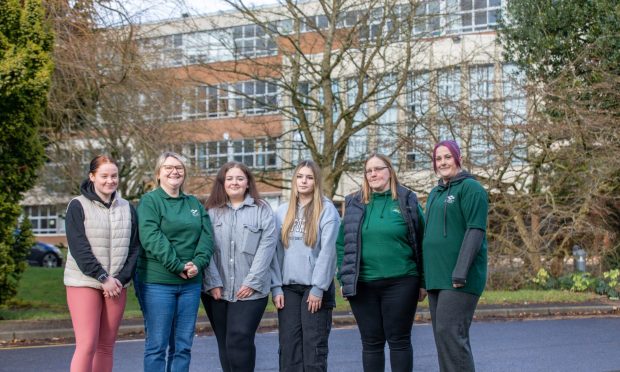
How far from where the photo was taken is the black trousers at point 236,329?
6.60m

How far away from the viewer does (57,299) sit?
19.1 metres

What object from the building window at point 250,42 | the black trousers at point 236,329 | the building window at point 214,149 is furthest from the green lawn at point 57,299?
the black trousers at point 236,329

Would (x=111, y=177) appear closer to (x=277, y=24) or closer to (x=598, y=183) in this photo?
(x=598, y=183)

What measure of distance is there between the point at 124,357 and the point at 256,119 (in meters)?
17.2

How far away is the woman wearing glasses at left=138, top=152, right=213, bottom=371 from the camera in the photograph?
654cm

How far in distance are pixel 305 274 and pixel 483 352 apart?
477cm

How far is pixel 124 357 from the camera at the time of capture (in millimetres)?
10367

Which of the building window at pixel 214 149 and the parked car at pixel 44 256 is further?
the parked car at pixel 44 256

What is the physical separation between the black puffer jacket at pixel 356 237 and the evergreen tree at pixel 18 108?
821 cm

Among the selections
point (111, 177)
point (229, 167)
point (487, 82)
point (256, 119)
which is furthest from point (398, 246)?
point (256, 119)

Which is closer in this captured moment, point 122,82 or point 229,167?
point 229,167

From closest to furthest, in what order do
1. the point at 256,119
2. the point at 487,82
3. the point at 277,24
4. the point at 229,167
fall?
1. the point at 229,167
2. the point at 487,82
3. the point at 277,24
4. the point at 256,119

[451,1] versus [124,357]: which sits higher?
[451,1]

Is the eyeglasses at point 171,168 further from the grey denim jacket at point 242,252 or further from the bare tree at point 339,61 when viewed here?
the bare tree at point 339,61
